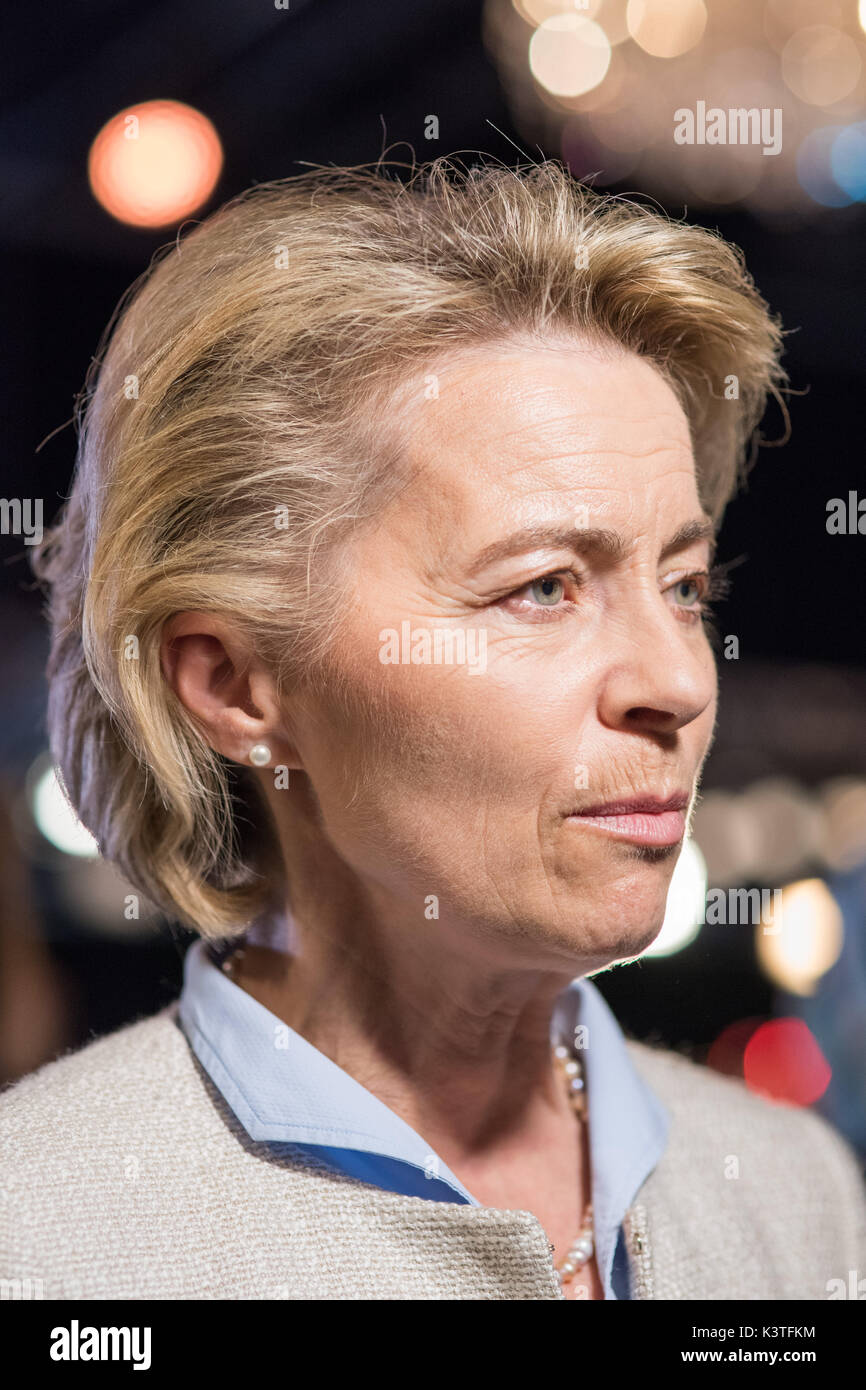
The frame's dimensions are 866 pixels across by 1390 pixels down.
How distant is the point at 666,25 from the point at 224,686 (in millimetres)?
1204

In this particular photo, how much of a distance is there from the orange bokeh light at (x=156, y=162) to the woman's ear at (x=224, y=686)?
0.67m

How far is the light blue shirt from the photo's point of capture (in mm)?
1089

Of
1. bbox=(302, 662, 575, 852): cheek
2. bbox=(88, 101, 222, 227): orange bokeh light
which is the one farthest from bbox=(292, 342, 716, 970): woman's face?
bbox=(88, 101, 222, 227): orange bokeh light

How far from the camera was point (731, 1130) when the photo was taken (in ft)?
4.80

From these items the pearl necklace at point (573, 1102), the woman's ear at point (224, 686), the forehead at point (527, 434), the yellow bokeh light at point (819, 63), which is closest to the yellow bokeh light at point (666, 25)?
the yellow bokeh light at point (819, 63)

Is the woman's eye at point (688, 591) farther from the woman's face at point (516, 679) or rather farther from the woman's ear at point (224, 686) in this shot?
the woman's ear at point (224, 686)

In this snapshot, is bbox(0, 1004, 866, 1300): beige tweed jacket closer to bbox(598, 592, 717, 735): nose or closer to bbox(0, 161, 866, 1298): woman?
bbox(0, 161, 866, 1298): woman

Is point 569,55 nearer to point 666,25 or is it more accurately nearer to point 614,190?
point 666,25

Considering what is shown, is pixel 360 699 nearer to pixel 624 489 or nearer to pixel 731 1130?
pixel 624 489

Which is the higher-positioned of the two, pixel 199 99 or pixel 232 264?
pixel 199 99

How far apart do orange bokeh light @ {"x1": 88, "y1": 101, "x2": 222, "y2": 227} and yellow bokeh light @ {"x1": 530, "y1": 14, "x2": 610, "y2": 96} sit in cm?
47

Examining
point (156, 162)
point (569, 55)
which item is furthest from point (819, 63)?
point (156, 162)
